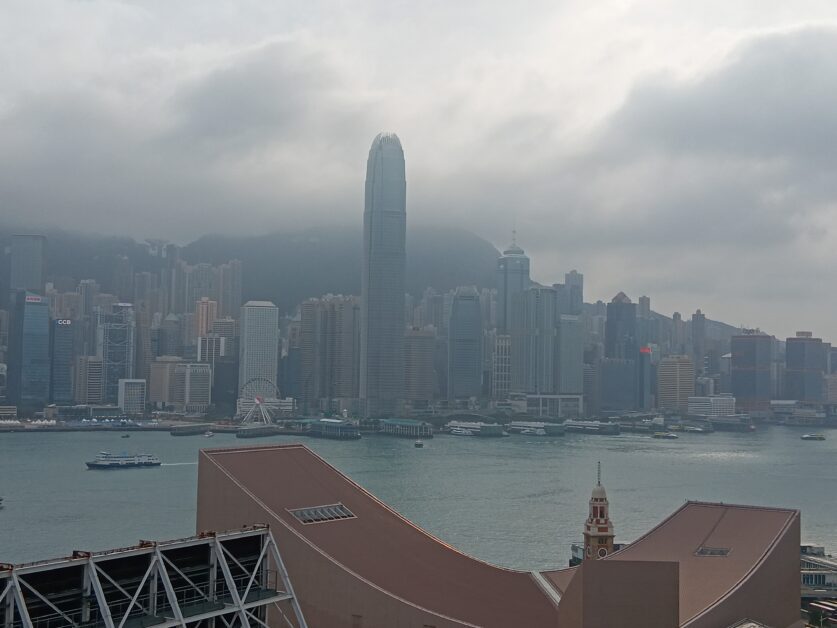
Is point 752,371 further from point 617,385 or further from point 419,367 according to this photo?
point 419,367

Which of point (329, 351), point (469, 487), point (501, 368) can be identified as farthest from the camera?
point (501, 368)

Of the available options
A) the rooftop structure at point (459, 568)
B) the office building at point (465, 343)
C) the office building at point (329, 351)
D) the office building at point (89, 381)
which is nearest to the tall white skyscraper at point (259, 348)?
the office building at point (329, 351)

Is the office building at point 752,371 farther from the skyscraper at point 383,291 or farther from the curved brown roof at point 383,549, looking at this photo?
the curved brown roof at point 383,549

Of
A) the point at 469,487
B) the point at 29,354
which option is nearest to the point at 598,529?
the point at 469,487

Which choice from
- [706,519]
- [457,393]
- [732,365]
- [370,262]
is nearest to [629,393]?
[732,365]

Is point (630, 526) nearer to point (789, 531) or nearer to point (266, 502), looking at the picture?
point (789, 531)

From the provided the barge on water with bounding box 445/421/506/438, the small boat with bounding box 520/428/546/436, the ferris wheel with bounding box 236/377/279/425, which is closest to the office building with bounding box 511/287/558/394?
the small boat with bounding box 520/428/546/436

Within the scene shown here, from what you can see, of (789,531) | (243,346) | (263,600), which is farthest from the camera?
(243,346)
